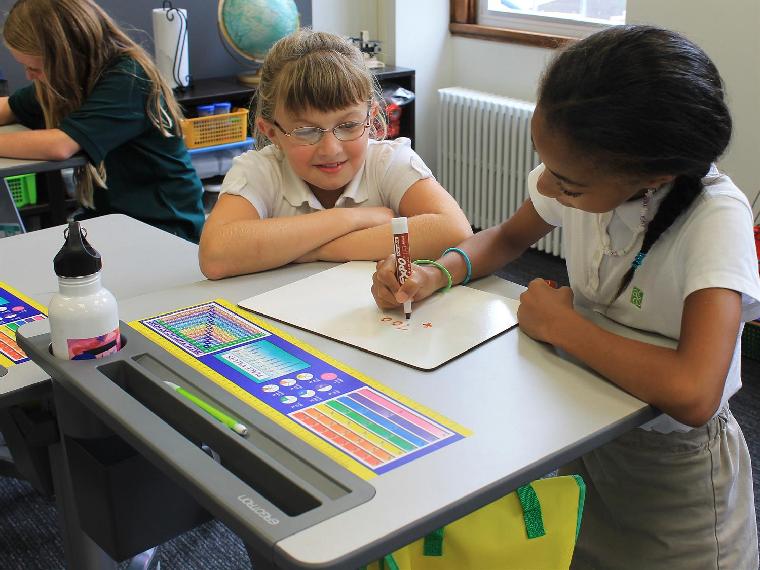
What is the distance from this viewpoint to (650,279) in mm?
1245

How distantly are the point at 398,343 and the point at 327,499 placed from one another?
381 mm

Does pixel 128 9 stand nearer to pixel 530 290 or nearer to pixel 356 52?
pixel 356 52

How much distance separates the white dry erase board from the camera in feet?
4.01

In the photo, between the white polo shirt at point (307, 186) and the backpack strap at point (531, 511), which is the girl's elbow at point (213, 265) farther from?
the backpack strap at point (531, 511)

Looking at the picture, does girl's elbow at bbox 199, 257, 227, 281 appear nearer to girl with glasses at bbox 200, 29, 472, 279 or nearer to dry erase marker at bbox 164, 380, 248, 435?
girl with glasses at bbox 200, 29, 472, 279

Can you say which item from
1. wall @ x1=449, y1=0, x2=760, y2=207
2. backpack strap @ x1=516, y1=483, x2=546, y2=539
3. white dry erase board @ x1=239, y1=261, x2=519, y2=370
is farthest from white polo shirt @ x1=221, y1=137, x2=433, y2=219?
wall @ x1=449, y1=0, x2=760, y2=207

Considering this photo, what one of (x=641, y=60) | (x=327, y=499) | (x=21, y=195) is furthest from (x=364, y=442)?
(x=21, y=195)

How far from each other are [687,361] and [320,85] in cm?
81

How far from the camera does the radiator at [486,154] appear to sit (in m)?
3.66

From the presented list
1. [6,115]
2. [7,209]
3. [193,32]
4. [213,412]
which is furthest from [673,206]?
[193,32]

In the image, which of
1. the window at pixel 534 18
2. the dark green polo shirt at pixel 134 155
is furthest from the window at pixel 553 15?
the dark green polo shirt at pixel 134 155

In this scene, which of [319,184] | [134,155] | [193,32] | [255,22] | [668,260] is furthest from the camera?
[193,32]

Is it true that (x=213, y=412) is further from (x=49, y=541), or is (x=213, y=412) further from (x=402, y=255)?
(x=49, y=541)

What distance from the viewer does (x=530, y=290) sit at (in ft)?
4.19
